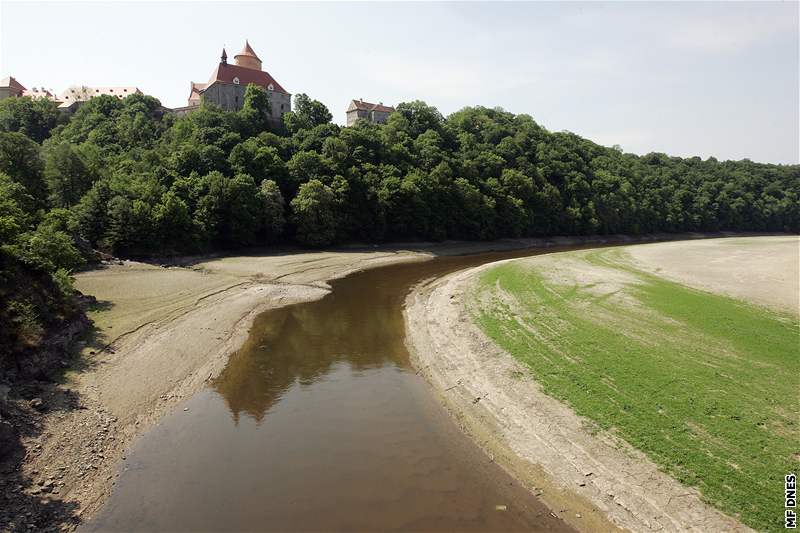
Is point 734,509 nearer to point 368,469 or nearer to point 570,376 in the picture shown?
point 570,376

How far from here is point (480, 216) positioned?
7675 centimetres

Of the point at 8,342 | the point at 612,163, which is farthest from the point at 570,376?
the point at 612,163

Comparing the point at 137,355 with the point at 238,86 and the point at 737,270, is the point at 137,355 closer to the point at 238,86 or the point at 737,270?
the point at 737,270

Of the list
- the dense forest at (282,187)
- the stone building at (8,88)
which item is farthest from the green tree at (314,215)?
the stone building at (8,88)

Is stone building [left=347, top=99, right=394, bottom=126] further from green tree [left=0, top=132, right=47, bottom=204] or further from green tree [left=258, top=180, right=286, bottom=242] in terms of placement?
green tree [left=0, top=132, right=47, bottom=204]

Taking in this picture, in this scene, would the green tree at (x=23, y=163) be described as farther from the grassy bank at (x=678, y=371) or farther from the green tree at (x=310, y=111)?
the grassy bank at (x=678, y=371)

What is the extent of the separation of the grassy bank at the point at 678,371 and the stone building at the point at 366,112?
98.3 m

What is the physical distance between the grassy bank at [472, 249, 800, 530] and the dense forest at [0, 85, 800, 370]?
81.1ft

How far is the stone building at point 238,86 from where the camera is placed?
85.7 metres

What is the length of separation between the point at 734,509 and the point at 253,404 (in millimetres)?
17108

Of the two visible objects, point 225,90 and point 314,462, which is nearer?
point 314,462

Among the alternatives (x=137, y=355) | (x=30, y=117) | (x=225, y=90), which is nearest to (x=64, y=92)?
(x=30, y=117)

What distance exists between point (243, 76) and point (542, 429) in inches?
3781

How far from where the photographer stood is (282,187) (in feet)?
212
